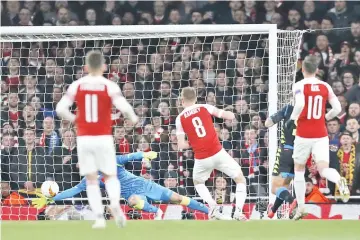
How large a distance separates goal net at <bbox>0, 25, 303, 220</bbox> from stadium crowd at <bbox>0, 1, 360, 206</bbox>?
0.02 metres

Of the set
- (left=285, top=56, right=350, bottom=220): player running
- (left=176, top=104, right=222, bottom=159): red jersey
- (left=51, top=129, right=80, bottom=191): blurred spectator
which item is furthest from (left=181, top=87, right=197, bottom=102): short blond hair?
(left=51, top=129, right=80, bottom=191): blurred spectator

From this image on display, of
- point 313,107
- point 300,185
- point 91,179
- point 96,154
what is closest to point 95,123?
point 96,154

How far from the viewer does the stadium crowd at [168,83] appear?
53.7ft

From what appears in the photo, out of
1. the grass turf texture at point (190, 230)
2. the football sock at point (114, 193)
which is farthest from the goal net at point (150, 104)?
the football sock at point (114, 193)

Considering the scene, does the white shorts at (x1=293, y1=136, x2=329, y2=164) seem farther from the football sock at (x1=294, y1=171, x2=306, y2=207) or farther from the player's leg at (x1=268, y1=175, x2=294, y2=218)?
the player's leg at (x1=268, y1=175, x2=294, y2=218)

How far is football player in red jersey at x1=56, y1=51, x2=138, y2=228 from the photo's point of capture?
1052 centimetres

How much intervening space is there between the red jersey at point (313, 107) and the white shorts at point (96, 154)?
291 centimetres

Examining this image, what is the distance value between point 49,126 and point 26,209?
160 cm

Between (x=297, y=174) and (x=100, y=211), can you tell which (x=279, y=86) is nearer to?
(x=297, y=174)

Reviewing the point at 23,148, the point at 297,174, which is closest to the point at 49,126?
the point at 23,148

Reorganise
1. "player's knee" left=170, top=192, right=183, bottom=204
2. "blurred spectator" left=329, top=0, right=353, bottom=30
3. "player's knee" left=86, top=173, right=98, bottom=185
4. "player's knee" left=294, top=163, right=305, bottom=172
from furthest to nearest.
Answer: "blurred spectator" left=329, top=0, right=353, bottom=30 → "player's knee" left=170, top=192, right=183, bottom=204 → "player's knee" left=294, top=163, right=305, bottom=172 → "player's knee" left=86, top=173, right=98, bottom=185

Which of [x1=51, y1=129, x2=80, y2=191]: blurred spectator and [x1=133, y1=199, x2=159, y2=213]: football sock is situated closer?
[x1=133, y1=199, x2=159, y2=213]: football sock

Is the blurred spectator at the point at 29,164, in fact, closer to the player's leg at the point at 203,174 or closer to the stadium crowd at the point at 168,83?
the stadium crowd at the point at 168,83

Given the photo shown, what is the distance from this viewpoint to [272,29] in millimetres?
15008
